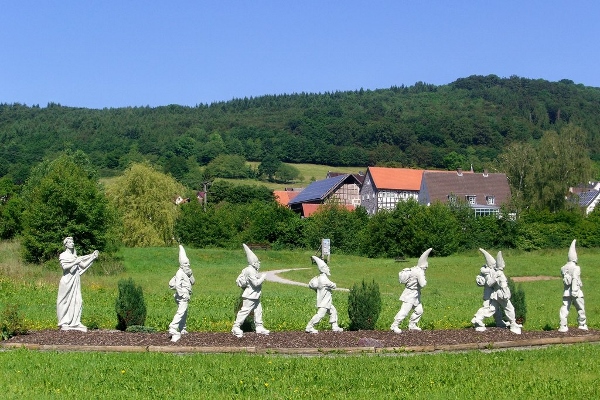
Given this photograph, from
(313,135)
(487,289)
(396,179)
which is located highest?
(313,135)

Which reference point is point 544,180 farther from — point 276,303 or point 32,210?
point 276,303

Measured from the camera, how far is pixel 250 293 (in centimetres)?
1786

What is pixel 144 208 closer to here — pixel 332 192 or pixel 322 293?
pixel 332 192

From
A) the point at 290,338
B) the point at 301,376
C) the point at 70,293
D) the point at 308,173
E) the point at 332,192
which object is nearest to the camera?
the point at 301,376

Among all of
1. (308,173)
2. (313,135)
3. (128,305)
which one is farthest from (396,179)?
(128,305)

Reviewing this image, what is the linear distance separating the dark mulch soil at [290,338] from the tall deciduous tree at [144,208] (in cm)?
4489

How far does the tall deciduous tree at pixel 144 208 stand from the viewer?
6309cm

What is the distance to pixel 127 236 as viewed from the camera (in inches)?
2482

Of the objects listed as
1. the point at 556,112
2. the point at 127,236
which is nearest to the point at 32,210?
the point at 127,236

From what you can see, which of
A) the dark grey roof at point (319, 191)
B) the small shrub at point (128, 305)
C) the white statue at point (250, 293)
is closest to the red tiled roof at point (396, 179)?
the dark grey roof at point (319, 191)

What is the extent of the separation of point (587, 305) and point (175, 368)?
2115 cm

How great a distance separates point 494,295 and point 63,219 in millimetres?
34279

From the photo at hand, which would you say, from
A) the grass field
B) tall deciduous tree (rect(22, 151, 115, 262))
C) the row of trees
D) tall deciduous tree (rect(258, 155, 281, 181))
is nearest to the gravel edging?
the grass field

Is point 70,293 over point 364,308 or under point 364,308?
over
